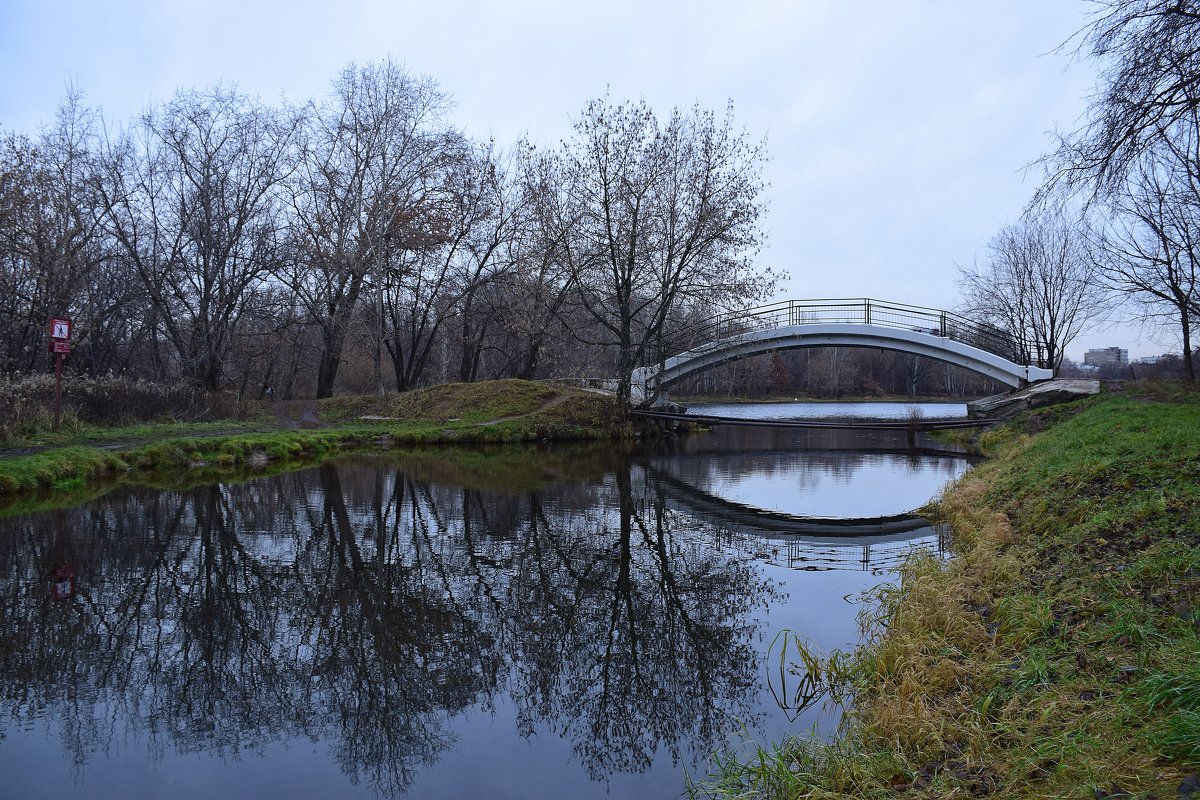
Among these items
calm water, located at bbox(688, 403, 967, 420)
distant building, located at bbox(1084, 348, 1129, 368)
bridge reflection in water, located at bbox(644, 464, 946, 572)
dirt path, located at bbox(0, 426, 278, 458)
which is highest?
A: distant building, located at bbox(1084, 348, 1129, 368)

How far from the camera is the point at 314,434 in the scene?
20.6m

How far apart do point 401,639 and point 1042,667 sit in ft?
14.8

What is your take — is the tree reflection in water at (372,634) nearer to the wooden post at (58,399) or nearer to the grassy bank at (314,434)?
the grassy bank at (314,434)

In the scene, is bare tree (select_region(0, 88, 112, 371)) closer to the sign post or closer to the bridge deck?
the sign post

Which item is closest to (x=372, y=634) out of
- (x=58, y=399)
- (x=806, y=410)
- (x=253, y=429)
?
(x=58, y=399)

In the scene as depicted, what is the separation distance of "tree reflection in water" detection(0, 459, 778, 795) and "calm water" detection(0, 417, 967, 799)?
25 mm

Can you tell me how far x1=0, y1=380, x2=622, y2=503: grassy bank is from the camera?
13430 mm

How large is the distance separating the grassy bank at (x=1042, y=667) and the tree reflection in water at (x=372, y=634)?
100 cm

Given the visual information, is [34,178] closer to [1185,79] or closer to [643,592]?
[643,592]

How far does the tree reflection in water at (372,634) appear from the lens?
4.68 meters

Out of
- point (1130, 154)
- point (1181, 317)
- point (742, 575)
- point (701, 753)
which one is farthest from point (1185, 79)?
point (1181, 317)

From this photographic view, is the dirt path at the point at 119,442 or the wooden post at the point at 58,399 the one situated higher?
the wooden post at the point at 58,399

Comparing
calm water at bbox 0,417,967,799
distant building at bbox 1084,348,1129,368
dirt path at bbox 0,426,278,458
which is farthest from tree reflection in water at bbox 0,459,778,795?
distant building at bbox 1084,348,1129,368

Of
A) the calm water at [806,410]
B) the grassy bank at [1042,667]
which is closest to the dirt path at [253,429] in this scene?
the grassy bank at [1042,667]
